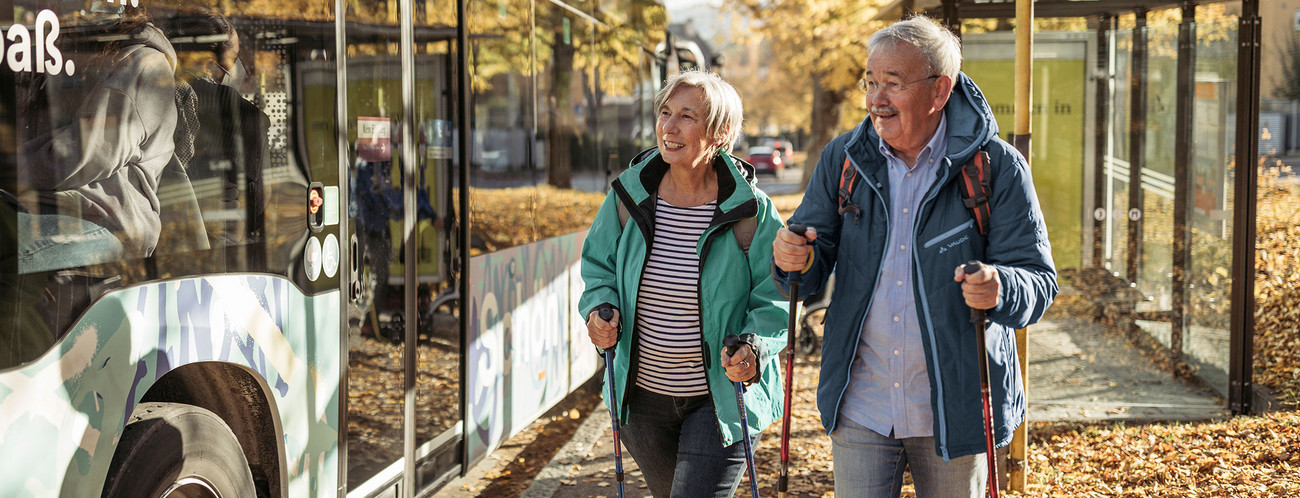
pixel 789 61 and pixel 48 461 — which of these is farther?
pixel 789 61

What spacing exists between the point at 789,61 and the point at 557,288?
16261 millimetres

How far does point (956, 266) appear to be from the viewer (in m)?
3.04

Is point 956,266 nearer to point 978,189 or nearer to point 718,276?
point 978,189

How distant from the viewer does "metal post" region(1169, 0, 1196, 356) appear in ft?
26.7

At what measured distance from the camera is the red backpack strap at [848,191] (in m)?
3.21

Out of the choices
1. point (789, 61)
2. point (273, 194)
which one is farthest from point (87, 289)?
point (789, 61)

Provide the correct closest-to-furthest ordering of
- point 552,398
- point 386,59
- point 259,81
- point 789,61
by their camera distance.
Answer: point 259,81, point 386,59, point 552,398, point 789,61

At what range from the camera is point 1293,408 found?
7465 mm

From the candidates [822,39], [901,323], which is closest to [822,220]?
[901,323]

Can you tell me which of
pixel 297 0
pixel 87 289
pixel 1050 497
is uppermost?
pixel 297 0

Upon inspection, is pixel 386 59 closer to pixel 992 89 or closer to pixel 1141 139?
pixel 992 89

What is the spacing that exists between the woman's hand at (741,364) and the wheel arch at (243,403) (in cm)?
143

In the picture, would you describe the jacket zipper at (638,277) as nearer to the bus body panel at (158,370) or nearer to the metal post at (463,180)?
the bus body panel at (158,370)

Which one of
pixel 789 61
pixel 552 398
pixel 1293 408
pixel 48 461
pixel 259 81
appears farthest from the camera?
pixel 789 61
